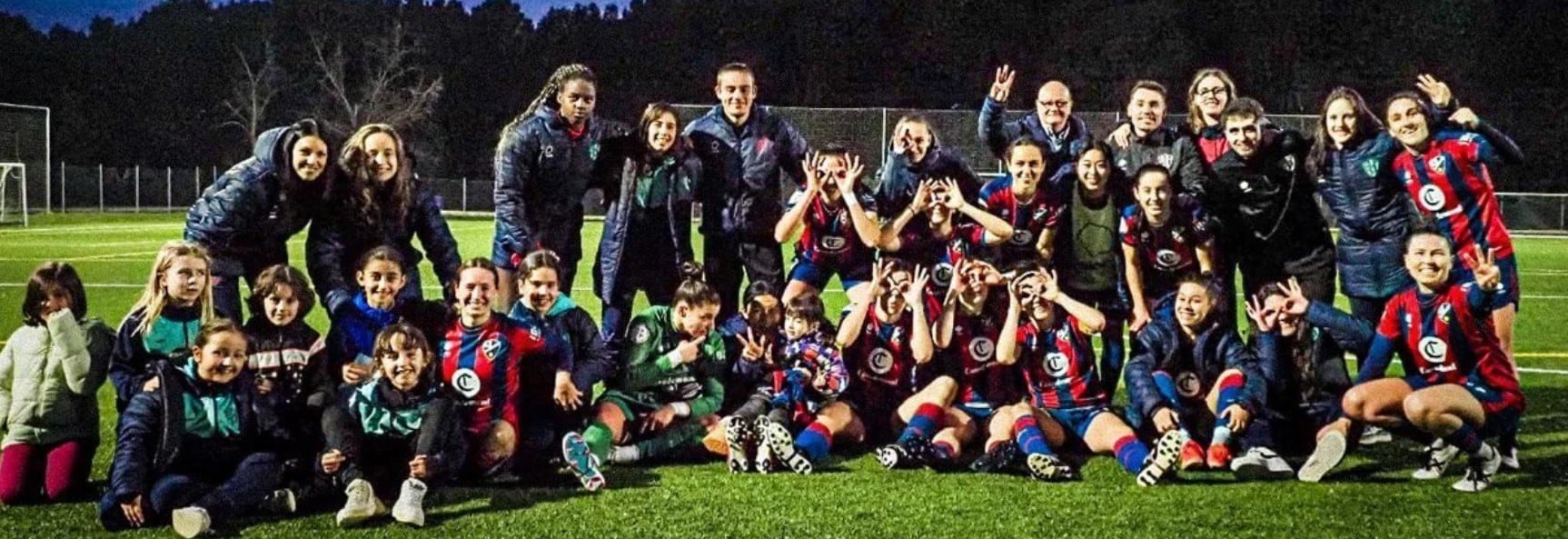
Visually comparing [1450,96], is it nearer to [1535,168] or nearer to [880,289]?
[880,289]

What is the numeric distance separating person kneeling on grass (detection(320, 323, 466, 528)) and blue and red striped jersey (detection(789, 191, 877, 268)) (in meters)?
2.28

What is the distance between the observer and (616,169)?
23.9 ft

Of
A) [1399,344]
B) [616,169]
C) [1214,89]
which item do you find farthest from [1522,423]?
[616,169]

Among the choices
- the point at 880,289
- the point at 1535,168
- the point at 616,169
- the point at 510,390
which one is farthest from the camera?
the point at 1535,168

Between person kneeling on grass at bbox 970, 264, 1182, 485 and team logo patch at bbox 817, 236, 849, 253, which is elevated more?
team logo patch at bbox 817, 236, 849, 253

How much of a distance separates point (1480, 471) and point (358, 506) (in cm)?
409

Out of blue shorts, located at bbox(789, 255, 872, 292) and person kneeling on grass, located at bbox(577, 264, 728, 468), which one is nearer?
person kneeling on grass, located at bbox(577, 264, 728, 468)

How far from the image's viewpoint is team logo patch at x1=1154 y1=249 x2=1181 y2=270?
20.6 feet

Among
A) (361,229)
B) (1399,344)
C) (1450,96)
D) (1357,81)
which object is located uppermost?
(1357,81)

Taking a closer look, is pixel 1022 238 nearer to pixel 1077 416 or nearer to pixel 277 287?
pixel 1077 416

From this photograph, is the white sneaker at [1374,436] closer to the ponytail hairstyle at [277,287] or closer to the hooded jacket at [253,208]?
the ponytail hairstyle at [277,287]

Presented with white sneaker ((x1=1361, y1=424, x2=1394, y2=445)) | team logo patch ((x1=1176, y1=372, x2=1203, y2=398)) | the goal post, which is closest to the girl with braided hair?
team logo patch ((x1=1176, y1=372, x2=1203, y2=398))

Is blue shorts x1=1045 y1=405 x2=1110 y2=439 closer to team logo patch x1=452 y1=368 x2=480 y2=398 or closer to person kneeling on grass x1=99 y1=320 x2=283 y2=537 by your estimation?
team logo patch x1=452 y1=368 x2=480 y2=398

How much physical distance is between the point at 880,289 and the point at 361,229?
7.37ft
